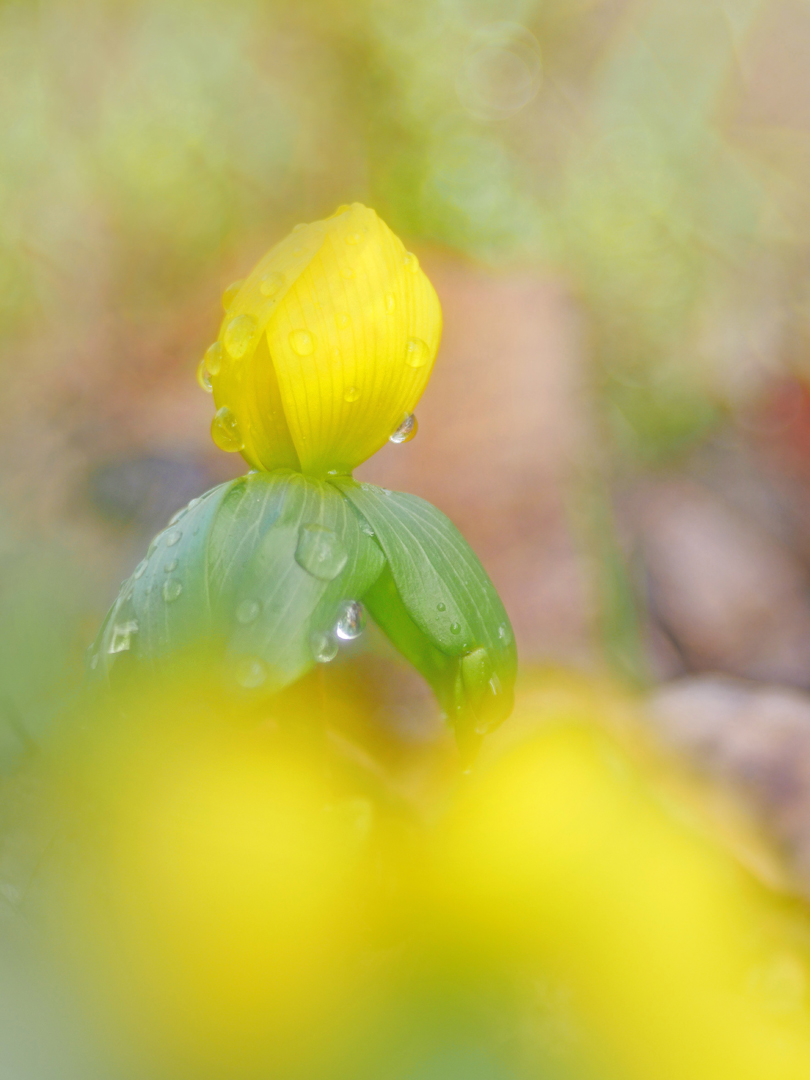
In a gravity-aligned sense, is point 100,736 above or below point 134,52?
below

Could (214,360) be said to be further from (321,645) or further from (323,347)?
(321,645)

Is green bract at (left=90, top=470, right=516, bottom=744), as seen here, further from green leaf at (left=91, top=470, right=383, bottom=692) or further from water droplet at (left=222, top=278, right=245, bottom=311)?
water droplet at (left=222, top=278, right=245, bottom=311)

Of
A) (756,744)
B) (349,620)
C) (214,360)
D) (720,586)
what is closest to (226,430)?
(214,360)

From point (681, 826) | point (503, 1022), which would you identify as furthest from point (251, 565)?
point (681, 826)

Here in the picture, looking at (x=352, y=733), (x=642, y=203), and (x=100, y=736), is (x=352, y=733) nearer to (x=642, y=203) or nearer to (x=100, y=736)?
(x=100, y=736)

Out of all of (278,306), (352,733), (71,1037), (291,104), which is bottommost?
(352,733)

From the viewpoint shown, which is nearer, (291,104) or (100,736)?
(100,736)

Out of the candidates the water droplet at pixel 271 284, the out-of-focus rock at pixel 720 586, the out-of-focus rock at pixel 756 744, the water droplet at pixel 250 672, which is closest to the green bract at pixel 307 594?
the water droplet at pixel 250 672
